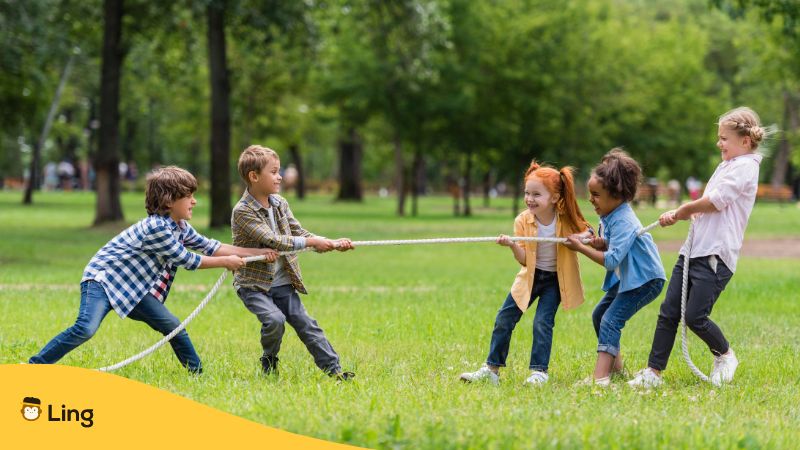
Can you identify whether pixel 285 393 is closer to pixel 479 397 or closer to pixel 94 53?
pixel 479 397

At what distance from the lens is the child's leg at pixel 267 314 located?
786 centimetres

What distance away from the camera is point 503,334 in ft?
26.6

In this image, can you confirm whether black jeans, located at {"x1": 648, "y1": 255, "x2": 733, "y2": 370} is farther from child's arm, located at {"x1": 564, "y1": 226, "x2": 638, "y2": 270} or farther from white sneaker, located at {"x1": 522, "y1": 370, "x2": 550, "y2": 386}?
white sneaker, located at {"x1": 522, "y1": 370, "x2": 550, "y2": 386}

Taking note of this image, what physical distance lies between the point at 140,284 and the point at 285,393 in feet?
4.74

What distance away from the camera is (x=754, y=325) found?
1180 cm

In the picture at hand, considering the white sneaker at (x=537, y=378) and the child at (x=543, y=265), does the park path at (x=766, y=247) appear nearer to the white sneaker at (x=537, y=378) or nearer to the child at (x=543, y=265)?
the child at (x=543, y=265)

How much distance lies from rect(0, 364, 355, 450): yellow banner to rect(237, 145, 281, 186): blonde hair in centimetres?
191

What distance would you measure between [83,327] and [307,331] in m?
1.55

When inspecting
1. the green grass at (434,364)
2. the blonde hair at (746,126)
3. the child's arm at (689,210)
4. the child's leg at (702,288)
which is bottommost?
the green grass at (434,364)

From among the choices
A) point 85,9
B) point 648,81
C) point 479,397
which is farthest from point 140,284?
point 648,81

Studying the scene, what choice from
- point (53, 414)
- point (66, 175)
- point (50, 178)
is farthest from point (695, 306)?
point (50, 178)

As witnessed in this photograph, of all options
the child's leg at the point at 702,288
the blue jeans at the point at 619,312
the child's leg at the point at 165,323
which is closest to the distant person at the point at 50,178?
the child's leg at the point at 165,323

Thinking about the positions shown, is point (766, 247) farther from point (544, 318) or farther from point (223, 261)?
point (223, 261)

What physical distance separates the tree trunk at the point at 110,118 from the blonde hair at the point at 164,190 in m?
22.4
